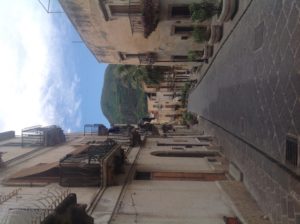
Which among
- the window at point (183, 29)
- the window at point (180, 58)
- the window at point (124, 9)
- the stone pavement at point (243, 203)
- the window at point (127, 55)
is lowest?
the stone pavement at point (243, 203)

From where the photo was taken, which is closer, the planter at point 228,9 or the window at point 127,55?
the planter at point 228,9

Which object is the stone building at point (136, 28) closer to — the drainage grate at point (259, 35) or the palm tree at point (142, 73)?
the palm tree at point (142, 73)

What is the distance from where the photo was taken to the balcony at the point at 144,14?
21453 mm

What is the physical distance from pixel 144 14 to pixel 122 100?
5361 centimetres

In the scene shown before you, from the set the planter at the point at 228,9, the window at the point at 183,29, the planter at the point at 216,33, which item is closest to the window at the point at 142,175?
the planter at the point at 228,9

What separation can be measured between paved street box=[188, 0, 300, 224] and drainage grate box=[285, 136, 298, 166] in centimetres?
15

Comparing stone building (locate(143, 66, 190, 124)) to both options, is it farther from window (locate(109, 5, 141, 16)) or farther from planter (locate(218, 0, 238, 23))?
planter (locate(218, 0, 238, 23))

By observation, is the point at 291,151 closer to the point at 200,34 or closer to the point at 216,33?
the point at 216,33

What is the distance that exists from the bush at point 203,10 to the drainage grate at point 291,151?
41.2 feet

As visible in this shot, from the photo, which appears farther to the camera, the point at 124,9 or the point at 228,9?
the point at 124,9

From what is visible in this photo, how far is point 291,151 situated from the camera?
30.0 feet

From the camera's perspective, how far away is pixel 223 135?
1966 cm

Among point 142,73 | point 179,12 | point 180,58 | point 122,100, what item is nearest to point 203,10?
point 179,12

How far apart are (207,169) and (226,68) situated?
4486mm
